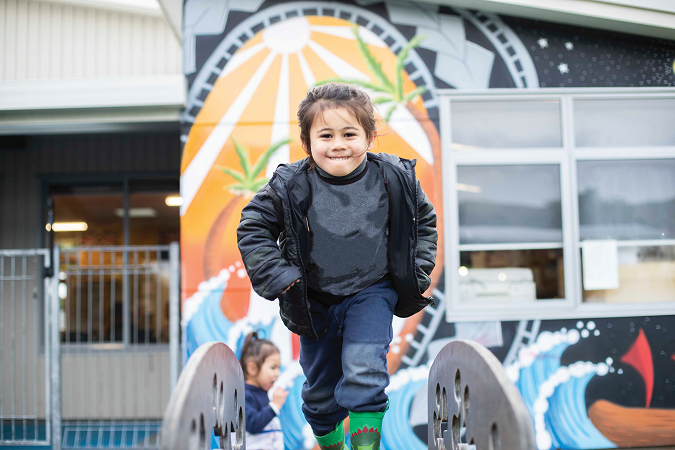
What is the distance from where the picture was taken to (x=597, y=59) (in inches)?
177

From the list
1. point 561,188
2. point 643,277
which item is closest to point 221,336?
point 561,188

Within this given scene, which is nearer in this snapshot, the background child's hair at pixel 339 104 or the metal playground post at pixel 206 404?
the metal playground post at pixel 206 404

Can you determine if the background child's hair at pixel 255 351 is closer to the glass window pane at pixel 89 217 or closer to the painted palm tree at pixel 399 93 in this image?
the painted palm tree at pixel 399 93

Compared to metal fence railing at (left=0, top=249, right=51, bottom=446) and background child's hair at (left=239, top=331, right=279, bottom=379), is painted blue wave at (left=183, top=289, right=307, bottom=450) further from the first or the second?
metal fence railing at (left=0, top=249, right=51, bottom=446)

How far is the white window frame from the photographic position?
434 centimetres

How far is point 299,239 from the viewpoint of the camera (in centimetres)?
175

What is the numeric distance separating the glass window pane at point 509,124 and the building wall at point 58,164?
384 cm

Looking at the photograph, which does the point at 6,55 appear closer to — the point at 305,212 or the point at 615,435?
the point at 305,212

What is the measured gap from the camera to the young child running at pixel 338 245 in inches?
65.8

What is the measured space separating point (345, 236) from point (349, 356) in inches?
16.3

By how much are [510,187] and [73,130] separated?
13.2 feet

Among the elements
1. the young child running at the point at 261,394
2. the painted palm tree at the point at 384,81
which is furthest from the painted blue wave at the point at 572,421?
the painted palm tree at the point at 384,81

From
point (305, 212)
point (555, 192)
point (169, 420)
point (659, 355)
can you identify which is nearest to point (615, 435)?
point (659, 355)

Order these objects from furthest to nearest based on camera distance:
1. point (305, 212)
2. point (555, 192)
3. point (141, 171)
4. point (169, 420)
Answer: point (141, 171) < point (555, 192) < point (305, 212) < point (169, 420)
